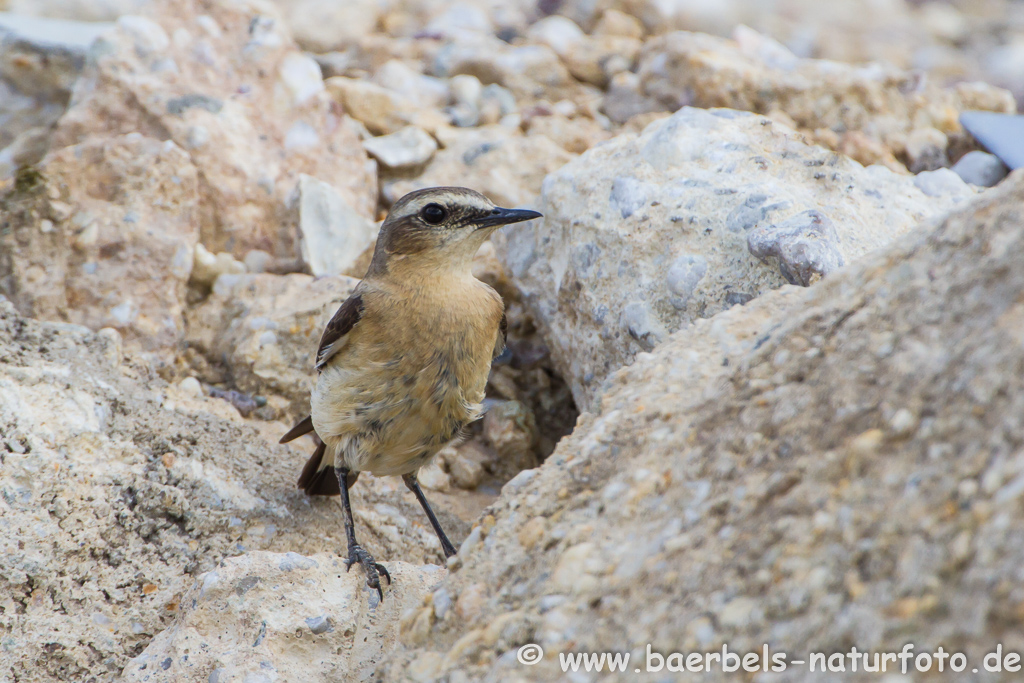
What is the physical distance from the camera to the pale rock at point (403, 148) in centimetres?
675

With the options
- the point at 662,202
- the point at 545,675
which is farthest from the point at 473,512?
the point at 545,675

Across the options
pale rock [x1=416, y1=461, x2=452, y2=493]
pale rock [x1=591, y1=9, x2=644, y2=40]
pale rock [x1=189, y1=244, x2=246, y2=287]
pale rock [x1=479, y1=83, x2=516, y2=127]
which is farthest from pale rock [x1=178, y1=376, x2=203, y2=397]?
pale rock [x1=591, y1=9, x2=644, y2=40]

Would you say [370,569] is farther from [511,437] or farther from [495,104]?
[495,104]

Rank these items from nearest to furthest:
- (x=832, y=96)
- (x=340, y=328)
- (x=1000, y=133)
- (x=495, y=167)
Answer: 1. (x=340, y=328)
2. (x=1000, y=133)
3. (x=495, y=167)
4. (x=832, y=96)

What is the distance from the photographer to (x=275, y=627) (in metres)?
3.17

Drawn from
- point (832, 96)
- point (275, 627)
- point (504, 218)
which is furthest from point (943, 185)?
point (275, 627)

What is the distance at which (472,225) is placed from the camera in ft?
14.8

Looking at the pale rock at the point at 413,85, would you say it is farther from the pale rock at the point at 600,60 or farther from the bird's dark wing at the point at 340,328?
the bird's dark wing at the point at 340,328

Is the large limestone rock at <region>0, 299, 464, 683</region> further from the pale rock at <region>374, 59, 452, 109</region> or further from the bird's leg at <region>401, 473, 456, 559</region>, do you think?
the pale rock at <region>374, 59, 452, 109</region>

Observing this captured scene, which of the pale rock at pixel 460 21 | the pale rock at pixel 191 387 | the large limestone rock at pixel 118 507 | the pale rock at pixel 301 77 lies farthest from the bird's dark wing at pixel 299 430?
the pale rock at pixel 460 21

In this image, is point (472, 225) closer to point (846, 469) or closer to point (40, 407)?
point (40, 407)

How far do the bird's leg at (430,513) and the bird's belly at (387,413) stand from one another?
398mm

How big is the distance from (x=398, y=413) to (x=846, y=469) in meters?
2.61

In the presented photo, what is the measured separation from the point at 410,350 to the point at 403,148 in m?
3.01
